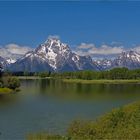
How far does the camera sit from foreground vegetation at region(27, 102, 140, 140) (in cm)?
3322

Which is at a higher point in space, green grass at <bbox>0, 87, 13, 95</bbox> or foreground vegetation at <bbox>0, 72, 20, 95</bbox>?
foreground vegetation at <bbox>0, 72, 20, 95</bbox>

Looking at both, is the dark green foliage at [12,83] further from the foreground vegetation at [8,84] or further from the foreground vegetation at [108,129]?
the foreground vegetation at [108,129]

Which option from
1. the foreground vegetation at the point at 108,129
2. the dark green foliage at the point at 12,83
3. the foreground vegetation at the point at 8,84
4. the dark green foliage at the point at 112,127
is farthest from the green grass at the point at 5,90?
the dark green foliage at the point at 112,127

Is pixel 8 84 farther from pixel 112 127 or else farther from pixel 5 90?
pixel 112 127

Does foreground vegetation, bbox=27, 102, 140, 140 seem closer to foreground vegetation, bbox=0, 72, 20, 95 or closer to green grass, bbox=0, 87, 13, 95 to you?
green grass, bbox=0, 87, 13, 95

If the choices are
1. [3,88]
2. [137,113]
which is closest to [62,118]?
[137,113]

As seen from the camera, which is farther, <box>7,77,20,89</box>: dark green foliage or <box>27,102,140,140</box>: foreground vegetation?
<box>7,77,20,89</box>: dark green foliage

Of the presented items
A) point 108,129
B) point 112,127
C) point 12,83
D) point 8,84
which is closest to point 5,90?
point 8,84

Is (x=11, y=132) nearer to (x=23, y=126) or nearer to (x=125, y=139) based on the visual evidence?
(x=23, y=126)

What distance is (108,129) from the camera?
36625 mm

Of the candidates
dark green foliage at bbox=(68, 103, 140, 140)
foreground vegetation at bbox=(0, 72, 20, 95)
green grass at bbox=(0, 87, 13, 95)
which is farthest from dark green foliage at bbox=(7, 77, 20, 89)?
dark green foliage at bbox=(68, 103, 140, 140)

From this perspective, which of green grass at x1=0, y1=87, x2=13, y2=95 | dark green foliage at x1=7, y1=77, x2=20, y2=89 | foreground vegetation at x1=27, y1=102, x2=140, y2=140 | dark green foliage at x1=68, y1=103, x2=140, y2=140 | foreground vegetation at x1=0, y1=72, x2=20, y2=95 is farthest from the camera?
dark green foliage at x1=7, y1=77, x2=20, y2=89

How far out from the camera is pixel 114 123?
→ 38844 millimetres

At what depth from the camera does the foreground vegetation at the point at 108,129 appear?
3322 cm
